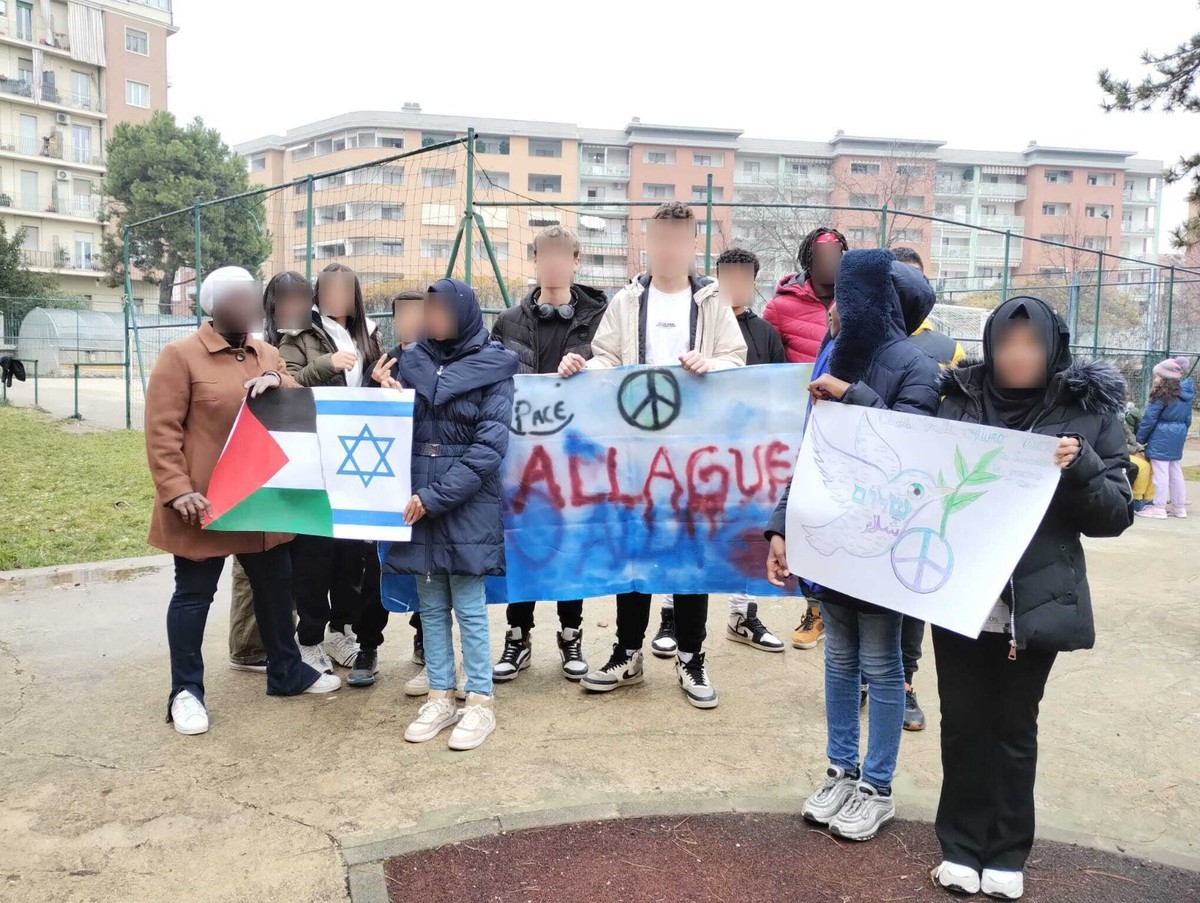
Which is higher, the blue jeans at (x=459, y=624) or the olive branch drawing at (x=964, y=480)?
the olive branch drawing at (x=964, y=480)

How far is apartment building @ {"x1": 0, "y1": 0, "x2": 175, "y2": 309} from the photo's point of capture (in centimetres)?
5869

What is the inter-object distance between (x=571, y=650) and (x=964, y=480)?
2466 millimetres

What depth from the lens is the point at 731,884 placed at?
287 centimetres

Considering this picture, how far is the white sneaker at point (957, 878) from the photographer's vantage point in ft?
9.22

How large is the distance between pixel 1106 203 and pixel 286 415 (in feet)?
280

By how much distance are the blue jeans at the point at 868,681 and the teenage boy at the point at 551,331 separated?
1.64 meters

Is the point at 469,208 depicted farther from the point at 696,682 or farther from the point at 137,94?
the point at 137,94

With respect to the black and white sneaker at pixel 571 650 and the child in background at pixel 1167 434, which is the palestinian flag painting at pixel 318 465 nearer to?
the black and white sneaker at pixel 571 650

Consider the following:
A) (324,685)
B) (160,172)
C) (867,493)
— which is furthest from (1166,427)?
(160,172)

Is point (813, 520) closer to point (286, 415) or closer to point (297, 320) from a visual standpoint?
point (286, 415)

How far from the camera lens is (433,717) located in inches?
158

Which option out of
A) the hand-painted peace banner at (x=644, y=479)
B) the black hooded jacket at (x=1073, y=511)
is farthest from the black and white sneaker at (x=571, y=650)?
the black hooded jacket at (x=1073, y=511)

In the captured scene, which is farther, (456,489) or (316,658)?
(316,658)

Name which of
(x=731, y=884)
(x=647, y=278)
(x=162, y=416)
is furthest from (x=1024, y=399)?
(x=162, y=416)
